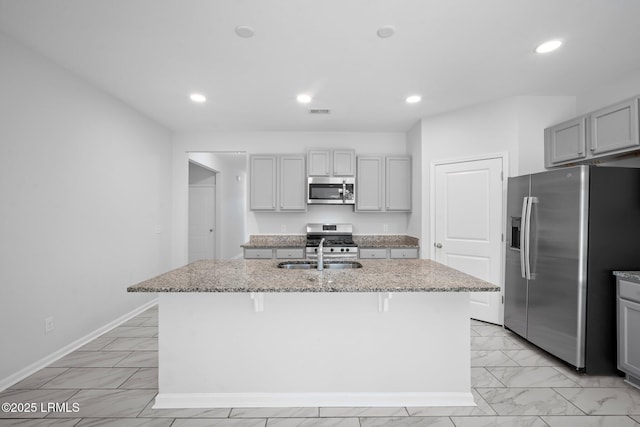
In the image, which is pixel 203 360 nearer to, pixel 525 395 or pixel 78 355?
pixel 78 355

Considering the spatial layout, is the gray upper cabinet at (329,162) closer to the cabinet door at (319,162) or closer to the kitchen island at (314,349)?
the cabinet door at (319,162)

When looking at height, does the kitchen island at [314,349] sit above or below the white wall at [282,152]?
below

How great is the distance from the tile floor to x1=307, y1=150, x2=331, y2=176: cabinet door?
2.96 metres

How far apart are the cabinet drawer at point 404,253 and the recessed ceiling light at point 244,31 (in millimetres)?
3188

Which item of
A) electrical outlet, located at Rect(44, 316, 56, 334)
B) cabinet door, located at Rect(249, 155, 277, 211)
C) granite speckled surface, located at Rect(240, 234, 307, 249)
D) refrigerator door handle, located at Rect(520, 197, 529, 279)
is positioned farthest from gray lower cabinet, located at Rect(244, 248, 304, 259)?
refrigerator door handle, located at Rect(520, 197, 529, 279)

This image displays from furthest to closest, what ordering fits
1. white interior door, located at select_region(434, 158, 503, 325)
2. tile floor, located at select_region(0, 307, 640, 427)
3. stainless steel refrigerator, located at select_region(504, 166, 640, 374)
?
white interior door, located at select_region(434, 158, 503, 325) < stainless steel refrigerator, located at select_region(504, 166, 640, 374) < tile floor, located at select_region(0, 307, 640, 427)

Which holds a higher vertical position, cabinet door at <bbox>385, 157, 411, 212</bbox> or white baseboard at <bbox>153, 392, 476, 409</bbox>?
cabinet door at <bbox>385, 157, 411, 212</bbox>

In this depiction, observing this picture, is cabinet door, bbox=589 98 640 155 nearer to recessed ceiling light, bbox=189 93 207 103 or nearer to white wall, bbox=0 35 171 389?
recessed ceiling light, bbox=189 93 207 103

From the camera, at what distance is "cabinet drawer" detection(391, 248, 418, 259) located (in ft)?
13.7

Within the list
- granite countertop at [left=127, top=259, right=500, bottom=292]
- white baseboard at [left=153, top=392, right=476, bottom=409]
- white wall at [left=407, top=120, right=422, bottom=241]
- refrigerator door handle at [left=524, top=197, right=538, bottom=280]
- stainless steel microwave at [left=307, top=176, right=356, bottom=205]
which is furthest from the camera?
stainless steel microwave at [left=307, top=176, right=356, bottom=205]

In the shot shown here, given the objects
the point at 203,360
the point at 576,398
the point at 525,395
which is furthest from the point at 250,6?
the point at 576,398

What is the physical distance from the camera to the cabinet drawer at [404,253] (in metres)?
4.17

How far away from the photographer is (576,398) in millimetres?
2074

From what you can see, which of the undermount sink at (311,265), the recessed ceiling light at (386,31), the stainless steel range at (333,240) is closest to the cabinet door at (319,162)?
the stainless steel range at (333,240)
